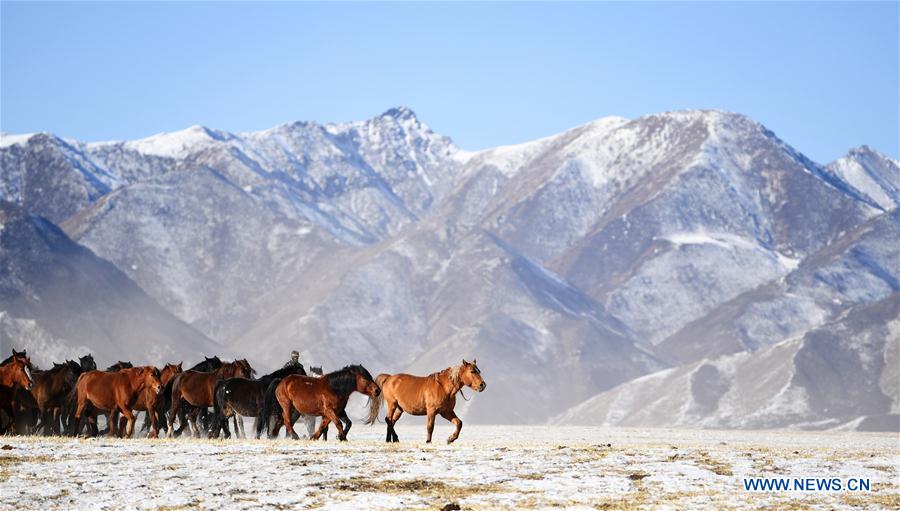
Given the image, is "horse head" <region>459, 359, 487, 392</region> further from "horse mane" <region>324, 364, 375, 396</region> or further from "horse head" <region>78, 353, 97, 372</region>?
"horse head" <region>78, 353, 97, 372</region>

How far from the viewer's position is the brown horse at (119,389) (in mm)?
36812

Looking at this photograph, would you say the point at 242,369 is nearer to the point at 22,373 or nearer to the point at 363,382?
the point at 363,382

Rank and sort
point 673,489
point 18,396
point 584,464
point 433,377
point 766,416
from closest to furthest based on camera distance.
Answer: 1. point 673,489
2. point 584,464
3. point 433,377
4. point 18,396
5. point 766,416

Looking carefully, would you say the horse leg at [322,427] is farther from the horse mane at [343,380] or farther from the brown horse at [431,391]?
the brown horse at [431,391]

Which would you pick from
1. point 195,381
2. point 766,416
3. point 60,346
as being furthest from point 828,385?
point 195,381

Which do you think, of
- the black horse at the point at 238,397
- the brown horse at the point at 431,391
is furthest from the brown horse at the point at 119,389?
the brown horse at the point at 431,391

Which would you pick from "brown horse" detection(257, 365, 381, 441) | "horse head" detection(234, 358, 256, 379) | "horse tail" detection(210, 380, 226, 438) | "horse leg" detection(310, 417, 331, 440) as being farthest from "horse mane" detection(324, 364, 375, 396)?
"horse head" detection(234, 358, 256, 379)

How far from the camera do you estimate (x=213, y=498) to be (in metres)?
26.3

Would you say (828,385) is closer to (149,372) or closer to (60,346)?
(60,346)

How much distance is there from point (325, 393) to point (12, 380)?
9.35 m

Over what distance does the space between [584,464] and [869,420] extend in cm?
13880

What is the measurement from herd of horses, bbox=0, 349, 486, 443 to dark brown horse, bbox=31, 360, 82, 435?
31 millimetres

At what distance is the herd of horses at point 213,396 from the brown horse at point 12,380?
0.03 meters

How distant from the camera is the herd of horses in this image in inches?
1400
